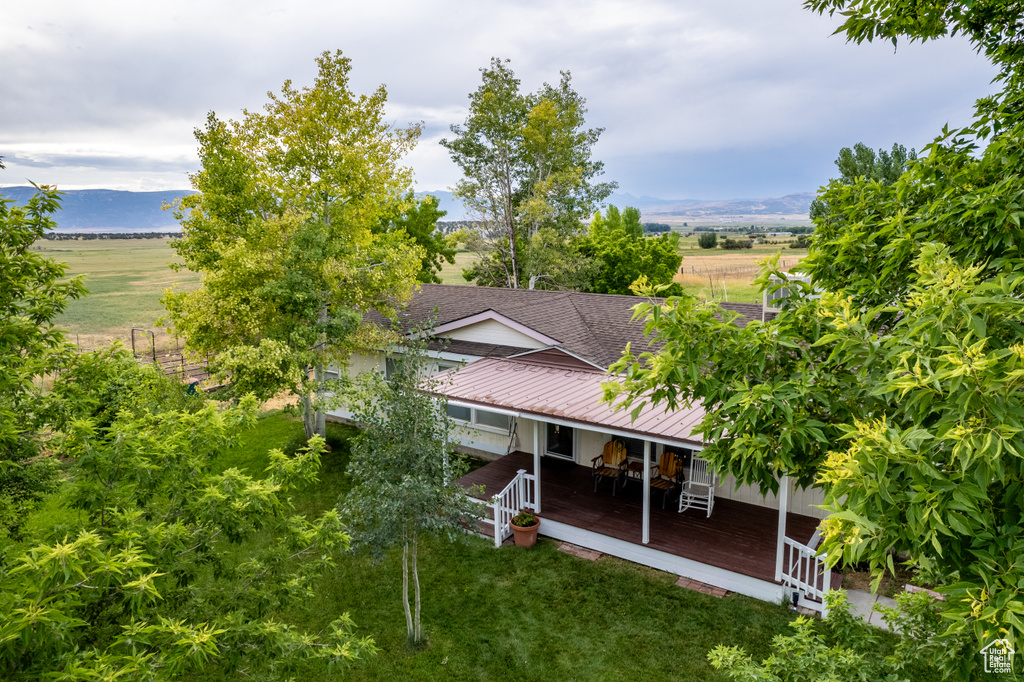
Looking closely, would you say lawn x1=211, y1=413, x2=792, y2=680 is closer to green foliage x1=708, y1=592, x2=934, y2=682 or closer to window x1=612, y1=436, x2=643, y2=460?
window x1=612, y1=436, x2=643, y2=460

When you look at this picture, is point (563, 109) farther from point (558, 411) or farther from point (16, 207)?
point (16, 207)


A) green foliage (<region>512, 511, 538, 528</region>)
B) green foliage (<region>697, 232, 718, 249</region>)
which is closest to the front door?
green foliage (<region>512, 511, 538, 528</region>)

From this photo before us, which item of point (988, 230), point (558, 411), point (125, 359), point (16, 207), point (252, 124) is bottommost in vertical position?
point (558, 411)

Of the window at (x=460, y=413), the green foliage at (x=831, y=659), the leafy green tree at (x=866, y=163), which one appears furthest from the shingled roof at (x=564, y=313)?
the green foliage at (x=831, y=659)

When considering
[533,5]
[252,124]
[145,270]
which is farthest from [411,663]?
[145,270]

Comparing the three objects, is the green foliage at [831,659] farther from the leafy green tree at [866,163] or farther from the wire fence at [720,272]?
the wire fence at [720,272]

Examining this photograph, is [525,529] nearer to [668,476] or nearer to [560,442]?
[668,476]

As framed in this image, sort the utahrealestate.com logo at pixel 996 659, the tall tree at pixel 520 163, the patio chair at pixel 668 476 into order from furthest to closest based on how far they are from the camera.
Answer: the tall tree at pixel 520 163 < the patio chair at pixel 668 476 < the utahrealestate.com logo at pixel 996 659
